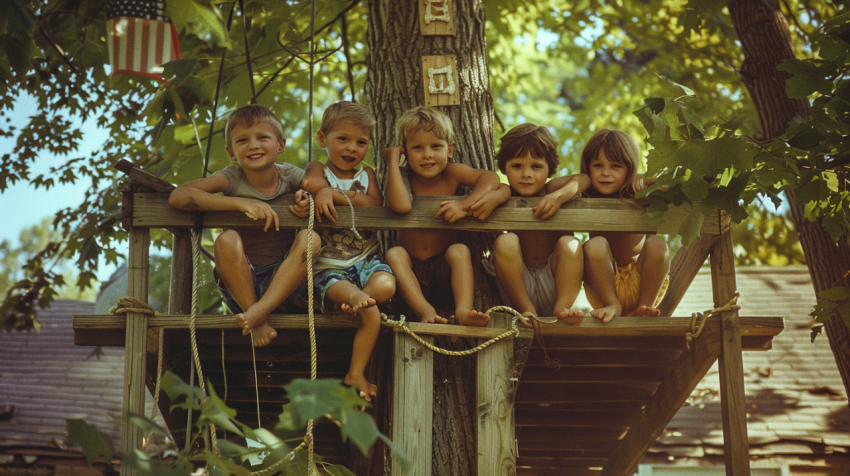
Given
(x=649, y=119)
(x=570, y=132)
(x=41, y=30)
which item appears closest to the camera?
(x=649, y=119)

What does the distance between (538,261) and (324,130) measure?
1.28 m

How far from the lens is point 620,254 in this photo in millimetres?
4027

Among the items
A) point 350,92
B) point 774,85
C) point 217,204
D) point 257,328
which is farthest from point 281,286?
point 350,92

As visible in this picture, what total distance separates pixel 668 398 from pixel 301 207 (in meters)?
2.25

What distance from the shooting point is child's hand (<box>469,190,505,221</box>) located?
342 cm

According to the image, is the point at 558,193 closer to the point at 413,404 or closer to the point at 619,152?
the point at 619,152

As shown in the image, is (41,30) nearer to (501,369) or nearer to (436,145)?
(436,145)

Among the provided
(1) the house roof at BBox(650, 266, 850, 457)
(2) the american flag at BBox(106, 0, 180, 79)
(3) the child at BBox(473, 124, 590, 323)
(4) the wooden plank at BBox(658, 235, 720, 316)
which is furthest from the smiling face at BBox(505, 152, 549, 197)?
(1) the house roof at BBox(650, 266, 850, 457)

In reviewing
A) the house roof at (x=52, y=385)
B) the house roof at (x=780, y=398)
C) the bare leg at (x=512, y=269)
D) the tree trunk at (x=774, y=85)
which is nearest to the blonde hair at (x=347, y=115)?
the bare leg at (x=512, y=269)

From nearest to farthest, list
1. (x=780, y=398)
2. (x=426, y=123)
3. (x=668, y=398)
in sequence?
(x=426, y=123) < (x=668, y=398) < (x=780, y=398)

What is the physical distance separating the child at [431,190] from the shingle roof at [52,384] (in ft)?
15.0

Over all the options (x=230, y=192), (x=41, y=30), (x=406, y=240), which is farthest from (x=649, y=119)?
(x=41, y=30)

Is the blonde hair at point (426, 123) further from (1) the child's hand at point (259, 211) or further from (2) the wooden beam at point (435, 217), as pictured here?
(1) the child's hand at point (259, 211)

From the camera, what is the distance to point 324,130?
12.7 feet
